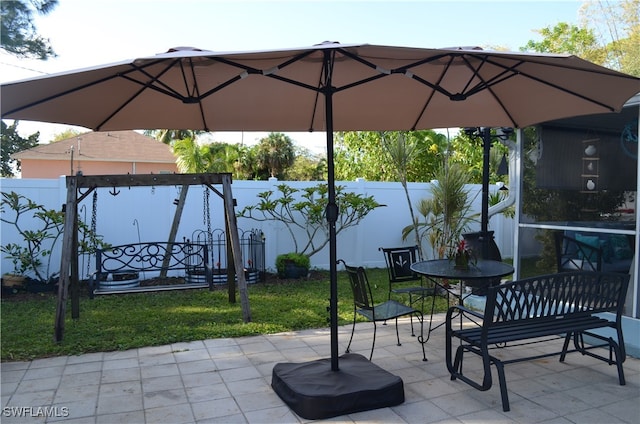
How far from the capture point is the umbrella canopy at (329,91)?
293cm

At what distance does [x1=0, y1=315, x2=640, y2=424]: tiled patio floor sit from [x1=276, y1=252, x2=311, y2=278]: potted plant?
3680 millimetres

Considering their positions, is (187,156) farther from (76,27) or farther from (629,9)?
(629,9)

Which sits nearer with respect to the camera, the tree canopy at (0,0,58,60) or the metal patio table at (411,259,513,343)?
the metal patio table at (411,259,513,343)

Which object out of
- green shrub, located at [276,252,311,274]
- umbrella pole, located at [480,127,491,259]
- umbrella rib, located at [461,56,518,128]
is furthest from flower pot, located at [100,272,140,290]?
umbrella rib, located at [461,56,518,128]

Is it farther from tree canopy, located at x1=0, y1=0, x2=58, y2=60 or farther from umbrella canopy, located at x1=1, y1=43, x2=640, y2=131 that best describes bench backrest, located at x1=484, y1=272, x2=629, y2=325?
tree canopy, located at x1=0, y1=0, x2=58, y2=60

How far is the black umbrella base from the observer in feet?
10.3

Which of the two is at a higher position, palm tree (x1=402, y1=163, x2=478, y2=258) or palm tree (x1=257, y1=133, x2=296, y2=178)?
palm tree (x1=257, y1=133, x2=296, y2=178)

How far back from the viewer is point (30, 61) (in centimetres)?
1105

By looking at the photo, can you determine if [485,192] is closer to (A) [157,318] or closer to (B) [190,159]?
(A) [157,318]

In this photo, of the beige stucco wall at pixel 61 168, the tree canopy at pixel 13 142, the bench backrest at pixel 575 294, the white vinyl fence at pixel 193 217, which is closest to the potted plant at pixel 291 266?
the white vinyl fence at pixel 193 217

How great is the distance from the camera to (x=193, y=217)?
27.6 feet

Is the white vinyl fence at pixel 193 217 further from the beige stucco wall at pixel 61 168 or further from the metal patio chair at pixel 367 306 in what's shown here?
the beige stucco wall at pixel 61 168

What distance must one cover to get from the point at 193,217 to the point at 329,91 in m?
5.64

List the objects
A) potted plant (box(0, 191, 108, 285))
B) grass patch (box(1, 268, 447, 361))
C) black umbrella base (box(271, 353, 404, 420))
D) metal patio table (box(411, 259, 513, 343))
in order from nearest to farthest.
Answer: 1. black umbrella base (box(271, 353, 404, 420))
2. metal patio table (box(411, 259, 513, 343))
3. grass patch (box(1, 268, 447, 361))
4. potted plant (box(0, 191, 108, 285))
